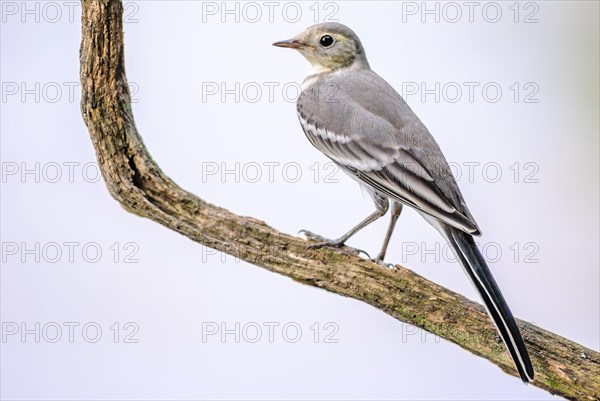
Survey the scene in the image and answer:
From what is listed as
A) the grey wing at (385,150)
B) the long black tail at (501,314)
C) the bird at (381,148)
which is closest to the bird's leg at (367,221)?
the bird at (381,148)

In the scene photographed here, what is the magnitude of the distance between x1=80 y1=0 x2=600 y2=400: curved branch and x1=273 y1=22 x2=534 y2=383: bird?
17 centimetres

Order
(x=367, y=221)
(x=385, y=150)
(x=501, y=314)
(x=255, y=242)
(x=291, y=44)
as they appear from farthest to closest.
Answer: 1. (x=291, y=44)
2. (x=367, y=221)
3. (x=385, y=150)
4. (x=255, y=242)
5. (x=501, y=314)

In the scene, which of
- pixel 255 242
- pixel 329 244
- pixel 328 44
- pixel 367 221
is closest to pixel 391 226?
pixel 367 221

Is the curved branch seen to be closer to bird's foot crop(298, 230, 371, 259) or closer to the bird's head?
bird's foot crop(298, 230, 371, 259)

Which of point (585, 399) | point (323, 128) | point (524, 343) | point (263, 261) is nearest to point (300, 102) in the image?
point (323, 128)

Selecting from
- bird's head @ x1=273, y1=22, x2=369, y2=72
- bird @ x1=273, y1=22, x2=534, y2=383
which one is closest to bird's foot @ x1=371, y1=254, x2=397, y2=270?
bird @ x1=273, y1=22, x2=534, y2=383

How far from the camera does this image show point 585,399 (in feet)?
11.5

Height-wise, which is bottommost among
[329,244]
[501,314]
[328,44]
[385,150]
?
[501,314]

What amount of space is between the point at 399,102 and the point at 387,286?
42.0 inches

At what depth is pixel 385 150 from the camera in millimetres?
3916

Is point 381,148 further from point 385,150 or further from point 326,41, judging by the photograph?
point 326,41

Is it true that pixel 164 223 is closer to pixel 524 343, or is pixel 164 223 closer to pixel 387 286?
pixel 387 286

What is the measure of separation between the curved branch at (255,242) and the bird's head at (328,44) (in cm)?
117

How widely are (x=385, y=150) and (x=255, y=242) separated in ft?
2.60
